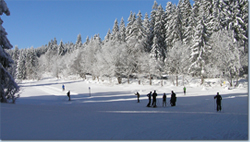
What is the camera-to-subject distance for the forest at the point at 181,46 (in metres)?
34.0

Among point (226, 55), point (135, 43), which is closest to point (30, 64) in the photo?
point (135, 43)

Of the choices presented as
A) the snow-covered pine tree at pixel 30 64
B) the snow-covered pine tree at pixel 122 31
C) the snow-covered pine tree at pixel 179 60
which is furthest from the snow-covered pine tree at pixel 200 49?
the snow-covered pine tree at pixel 30 64

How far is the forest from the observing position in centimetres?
3397

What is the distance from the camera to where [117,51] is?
45.7m

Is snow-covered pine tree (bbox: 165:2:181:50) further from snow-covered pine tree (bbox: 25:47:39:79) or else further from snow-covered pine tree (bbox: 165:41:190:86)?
snow-covered pine tree (bbox: 25:47:39:79)

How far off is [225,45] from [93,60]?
38251mm

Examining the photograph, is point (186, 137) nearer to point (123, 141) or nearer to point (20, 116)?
point (123, 141)

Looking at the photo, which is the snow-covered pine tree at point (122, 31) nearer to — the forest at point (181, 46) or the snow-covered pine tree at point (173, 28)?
the forest at point (181, 46)

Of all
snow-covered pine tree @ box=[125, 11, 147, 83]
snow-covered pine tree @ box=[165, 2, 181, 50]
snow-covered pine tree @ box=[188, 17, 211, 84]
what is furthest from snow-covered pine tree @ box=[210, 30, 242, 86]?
snow-covered pine tree @ box=[125, 11, 147, 83]

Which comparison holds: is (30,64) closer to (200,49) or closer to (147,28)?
(147,28)

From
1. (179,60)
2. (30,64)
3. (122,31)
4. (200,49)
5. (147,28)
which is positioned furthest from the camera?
(30,64)

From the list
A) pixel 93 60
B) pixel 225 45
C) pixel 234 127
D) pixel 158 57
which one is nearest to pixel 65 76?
pixel 93 60

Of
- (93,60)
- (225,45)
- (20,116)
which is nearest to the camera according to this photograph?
(20,116)

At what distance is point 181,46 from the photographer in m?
40.9
